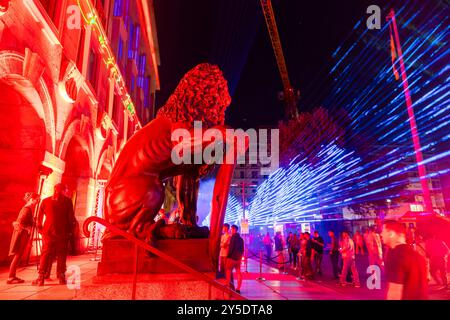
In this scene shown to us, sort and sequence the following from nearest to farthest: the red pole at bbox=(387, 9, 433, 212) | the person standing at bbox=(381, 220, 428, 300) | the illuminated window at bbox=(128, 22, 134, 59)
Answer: the person standing at bbox=(381, 220, 428, 300) < the red pole at bbox=(387, 9, 433, 212) < the illuminated window at bbox=(128, 22, 134, 59)

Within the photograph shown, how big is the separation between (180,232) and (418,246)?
9.17 m

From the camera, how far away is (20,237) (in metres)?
5.75

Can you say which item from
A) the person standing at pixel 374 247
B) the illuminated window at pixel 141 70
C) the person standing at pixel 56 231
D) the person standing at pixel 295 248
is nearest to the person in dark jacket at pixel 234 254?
the person standing at pixel 56 231

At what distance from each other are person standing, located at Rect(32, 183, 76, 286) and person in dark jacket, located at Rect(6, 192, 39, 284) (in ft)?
1.67

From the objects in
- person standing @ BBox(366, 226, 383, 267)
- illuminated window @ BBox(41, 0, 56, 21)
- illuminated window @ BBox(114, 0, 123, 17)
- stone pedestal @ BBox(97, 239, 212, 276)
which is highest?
illuminated window @ BBox(114, 0, 123, 17)

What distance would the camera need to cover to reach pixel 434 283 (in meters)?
8.30

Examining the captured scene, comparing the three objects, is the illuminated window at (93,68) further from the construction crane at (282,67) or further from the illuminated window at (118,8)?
the construction crane at (282,67)

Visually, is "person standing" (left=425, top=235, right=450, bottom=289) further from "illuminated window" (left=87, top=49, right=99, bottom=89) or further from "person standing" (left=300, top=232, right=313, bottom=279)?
"illuminated window" (left=87, top=49, right=99, bottom=89)

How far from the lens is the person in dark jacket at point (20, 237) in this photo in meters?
5.50

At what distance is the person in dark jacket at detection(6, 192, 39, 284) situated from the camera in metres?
5.50

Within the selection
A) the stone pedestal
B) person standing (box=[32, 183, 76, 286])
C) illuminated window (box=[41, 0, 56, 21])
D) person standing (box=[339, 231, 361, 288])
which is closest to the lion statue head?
the stone pedestal

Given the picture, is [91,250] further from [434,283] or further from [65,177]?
[434,283]

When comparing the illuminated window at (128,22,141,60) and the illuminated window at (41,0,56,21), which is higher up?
the illuminated window at (128,22,141,60)

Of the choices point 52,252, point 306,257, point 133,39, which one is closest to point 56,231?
point 52,252
